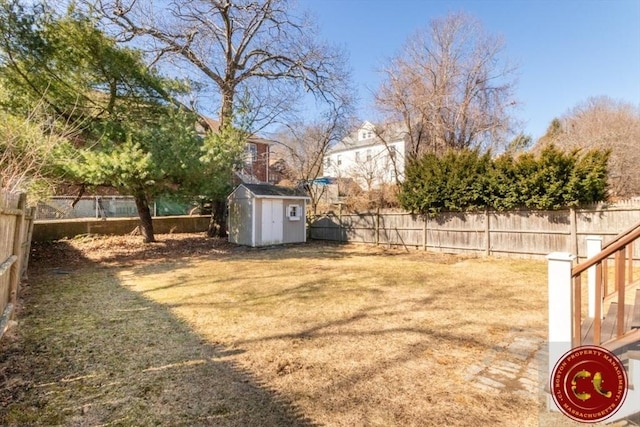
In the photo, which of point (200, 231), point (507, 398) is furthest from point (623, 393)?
point (200, 231)

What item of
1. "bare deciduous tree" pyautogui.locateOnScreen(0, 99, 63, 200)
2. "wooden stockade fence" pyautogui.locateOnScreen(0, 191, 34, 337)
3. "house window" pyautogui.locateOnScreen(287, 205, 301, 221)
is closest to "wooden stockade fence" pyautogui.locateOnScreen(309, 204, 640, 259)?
"house window" pyautogui.locateOnScreen(287, 205, 301, 221)

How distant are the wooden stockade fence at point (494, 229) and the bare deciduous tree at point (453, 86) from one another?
4.83 metres

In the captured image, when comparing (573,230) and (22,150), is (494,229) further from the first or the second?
(22,150)

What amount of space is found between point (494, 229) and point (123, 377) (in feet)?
33.8

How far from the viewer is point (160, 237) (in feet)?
45.0

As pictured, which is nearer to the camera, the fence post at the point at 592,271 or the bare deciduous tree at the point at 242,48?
the fence post at the point at 592,271

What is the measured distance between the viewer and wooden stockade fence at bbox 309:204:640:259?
8.41m

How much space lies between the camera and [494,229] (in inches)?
404

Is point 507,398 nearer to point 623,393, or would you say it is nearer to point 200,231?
point 623,393

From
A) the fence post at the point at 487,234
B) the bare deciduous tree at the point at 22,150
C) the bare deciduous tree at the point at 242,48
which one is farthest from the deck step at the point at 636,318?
the bare deciduous tree at the point at 242,48

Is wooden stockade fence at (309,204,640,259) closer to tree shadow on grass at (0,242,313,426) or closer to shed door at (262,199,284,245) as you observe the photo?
shed door at (262,199,284,245)

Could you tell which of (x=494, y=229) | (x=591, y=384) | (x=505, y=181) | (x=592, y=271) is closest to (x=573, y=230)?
(x=494, y=229)

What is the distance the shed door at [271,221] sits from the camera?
43.1ft

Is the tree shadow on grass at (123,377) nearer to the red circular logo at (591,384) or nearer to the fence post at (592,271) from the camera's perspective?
the red circular logo at (591,384)
